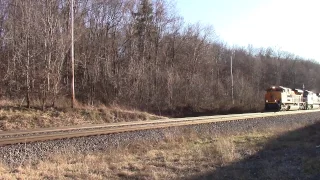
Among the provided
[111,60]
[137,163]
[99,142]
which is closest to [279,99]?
[111,60]

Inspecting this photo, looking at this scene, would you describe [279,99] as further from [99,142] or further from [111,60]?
[99,142]

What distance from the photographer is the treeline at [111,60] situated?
27.2m

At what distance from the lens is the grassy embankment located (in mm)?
9234

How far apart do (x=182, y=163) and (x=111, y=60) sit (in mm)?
32396

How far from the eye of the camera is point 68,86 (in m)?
33.2

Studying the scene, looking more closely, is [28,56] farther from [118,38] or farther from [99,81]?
[118,38]

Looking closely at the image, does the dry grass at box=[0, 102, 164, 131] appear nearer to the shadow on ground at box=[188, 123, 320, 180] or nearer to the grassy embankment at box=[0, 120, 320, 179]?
the grassy embankment at box=[0, 120, 320, 179]

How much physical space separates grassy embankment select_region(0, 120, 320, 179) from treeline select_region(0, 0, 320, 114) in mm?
14934

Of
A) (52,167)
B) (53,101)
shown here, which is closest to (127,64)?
(53,101)

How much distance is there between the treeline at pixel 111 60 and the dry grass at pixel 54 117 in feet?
5.99

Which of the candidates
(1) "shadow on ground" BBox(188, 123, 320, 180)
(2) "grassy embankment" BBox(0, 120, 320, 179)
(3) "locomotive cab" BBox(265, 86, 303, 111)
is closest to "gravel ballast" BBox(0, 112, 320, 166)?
(2) "grassy embankment" BBox(0, 120, 320, 179)

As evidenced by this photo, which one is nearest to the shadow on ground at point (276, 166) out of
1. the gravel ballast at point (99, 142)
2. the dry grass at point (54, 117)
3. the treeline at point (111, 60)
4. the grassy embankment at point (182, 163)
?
the grassy embankment at point (182, 163)

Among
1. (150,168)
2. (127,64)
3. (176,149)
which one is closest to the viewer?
(150,168)

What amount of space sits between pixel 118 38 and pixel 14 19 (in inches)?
594
